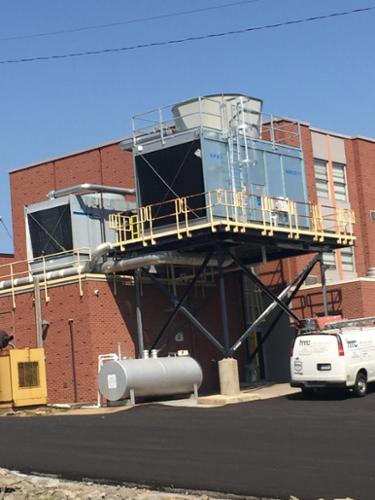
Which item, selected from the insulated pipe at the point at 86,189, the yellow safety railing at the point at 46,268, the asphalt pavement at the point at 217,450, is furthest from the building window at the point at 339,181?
the asphalt pavement at the point at 217,450

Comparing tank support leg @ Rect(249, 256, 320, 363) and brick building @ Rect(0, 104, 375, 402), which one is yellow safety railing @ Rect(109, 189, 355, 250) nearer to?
brick building @ Rect(0, 104, 375, 402)

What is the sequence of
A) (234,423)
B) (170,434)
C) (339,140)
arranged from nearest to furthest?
(170,434)
(234,423)
(339,140)

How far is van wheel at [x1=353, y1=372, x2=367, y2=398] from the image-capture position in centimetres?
2600

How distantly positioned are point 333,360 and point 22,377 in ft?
34.8

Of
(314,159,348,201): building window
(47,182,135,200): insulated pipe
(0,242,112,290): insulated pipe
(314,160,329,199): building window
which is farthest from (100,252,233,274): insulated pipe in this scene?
(314,159,348,201): building window

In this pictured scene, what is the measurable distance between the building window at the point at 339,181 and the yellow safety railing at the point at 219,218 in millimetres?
8396

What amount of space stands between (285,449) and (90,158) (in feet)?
105

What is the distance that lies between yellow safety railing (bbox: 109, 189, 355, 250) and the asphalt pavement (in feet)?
28.2

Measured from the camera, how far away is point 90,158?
44.3 meters

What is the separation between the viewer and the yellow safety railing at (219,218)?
1164 inches

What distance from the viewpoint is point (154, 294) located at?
109 ft

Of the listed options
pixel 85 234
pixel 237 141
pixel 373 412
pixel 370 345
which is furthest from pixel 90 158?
pixel 373 412

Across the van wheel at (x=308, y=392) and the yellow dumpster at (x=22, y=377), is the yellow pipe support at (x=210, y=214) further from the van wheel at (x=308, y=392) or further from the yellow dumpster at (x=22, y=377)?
the yellow dumpster at (x=22, y=377)

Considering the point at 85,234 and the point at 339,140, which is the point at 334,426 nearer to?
the point at 85,234
